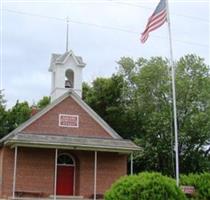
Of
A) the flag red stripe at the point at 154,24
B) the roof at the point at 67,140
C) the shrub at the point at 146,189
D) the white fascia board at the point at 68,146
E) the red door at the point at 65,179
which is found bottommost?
the shrub at the point at 146,189

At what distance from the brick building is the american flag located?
29.0 ft

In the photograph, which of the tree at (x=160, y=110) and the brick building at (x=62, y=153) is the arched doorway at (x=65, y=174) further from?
the tree at (x=160, y=110)

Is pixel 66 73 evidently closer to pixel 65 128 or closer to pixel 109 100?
pixel 65 128

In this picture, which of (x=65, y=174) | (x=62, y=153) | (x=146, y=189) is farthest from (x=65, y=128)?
(x=146, y=189)

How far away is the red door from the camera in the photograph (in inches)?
1312

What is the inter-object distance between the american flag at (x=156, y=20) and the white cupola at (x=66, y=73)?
446 inches

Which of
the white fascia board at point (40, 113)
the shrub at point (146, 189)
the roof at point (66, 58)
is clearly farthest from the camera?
the roof at point (66, 58)

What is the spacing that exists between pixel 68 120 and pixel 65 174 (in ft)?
11.0

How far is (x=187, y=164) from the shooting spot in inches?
1900

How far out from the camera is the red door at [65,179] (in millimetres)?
33312

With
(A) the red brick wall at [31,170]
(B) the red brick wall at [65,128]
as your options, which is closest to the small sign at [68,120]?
(B) the red brick wall at [65,128]

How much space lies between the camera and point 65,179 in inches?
1324

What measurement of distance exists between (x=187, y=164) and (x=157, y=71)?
864cm

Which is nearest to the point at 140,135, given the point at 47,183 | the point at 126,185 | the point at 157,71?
the point at 157,71
